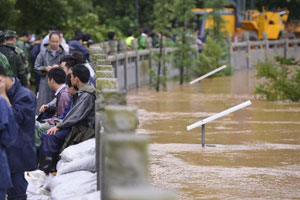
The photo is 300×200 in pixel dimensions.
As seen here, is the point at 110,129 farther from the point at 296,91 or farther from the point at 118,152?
the point at 296,91

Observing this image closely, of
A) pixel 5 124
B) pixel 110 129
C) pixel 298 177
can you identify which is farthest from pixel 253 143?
pixel 110 129

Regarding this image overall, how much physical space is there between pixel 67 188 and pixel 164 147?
13.4ft

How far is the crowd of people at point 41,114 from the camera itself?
8039 millimetres

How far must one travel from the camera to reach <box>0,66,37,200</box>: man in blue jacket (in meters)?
8.34

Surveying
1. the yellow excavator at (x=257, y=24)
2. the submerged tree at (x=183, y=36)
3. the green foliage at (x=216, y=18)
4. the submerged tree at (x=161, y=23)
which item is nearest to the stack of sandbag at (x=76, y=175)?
the submerged tree at (x=161, y=23)

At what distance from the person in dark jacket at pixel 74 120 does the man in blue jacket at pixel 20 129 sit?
1.98 m

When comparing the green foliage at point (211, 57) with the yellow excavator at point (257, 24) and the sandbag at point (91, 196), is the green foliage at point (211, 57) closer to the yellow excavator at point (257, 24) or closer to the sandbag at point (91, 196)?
the yellow excavator at point (257, 24)

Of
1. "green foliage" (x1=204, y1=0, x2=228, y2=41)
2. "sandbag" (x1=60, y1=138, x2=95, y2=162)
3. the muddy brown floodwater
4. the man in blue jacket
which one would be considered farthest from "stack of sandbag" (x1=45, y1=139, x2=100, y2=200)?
"green foliage" (x1=204, y1=0, x2=228, y2=41)

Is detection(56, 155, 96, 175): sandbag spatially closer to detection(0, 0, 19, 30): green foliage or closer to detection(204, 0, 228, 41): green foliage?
detection(0, 0, 19, 30): green foliage

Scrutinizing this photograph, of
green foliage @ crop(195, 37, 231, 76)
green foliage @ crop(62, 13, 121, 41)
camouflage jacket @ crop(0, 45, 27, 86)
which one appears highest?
camouflage jacket @ crop(0, 45, 27, 86)

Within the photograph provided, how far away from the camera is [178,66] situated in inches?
1075

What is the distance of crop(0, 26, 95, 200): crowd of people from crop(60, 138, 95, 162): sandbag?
0.34m

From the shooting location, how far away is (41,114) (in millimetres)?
12492

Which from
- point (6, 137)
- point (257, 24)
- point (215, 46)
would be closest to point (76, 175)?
point (6, 137)
